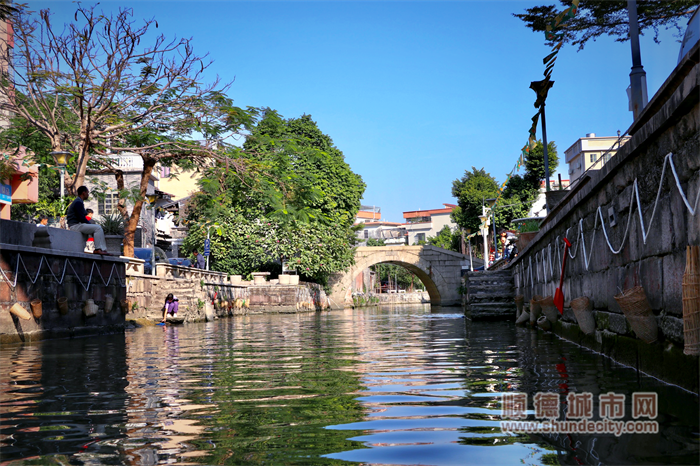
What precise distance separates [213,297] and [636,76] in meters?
18.4

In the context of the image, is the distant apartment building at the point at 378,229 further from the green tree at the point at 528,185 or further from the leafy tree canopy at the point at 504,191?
the green tree at the point at 528,185

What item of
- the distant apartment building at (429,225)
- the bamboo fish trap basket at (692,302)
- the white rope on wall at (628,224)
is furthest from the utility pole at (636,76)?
the distant apartment building at (429,225)

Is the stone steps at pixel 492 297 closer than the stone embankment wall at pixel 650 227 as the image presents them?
No

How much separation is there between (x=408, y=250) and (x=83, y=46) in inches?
1257

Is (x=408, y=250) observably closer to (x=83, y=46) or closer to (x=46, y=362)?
(x=83, y=46)

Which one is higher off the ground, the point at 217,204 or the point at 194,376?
the point at 217,204

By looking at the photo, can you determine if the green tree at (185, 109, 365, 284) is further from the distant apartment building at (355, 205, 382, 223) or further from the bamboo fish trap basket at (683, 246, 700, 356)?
the distant apartment building at (355, 205, 382, 223)

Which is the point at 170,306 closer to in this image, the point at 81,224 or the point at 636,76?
the point at 81,224

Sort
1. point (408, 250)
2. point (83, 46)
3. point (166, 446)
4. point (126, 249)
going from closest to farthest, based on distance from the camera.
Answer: point (166, 446) < point (83, 46) < point (126, 249) < point (408, 250)

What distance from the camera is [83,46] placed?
13727 mm

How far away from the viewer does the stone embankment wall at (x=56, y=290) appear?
10.4m

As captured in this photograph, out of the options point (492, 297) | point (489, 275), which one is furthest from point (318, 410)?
point (489, 275)

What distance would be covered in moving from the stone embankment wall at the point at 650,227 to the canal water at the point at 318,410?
238mm

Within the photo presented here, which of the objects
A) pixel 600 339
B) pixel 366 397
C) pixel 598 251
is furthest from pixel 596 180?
pixel 366 397
